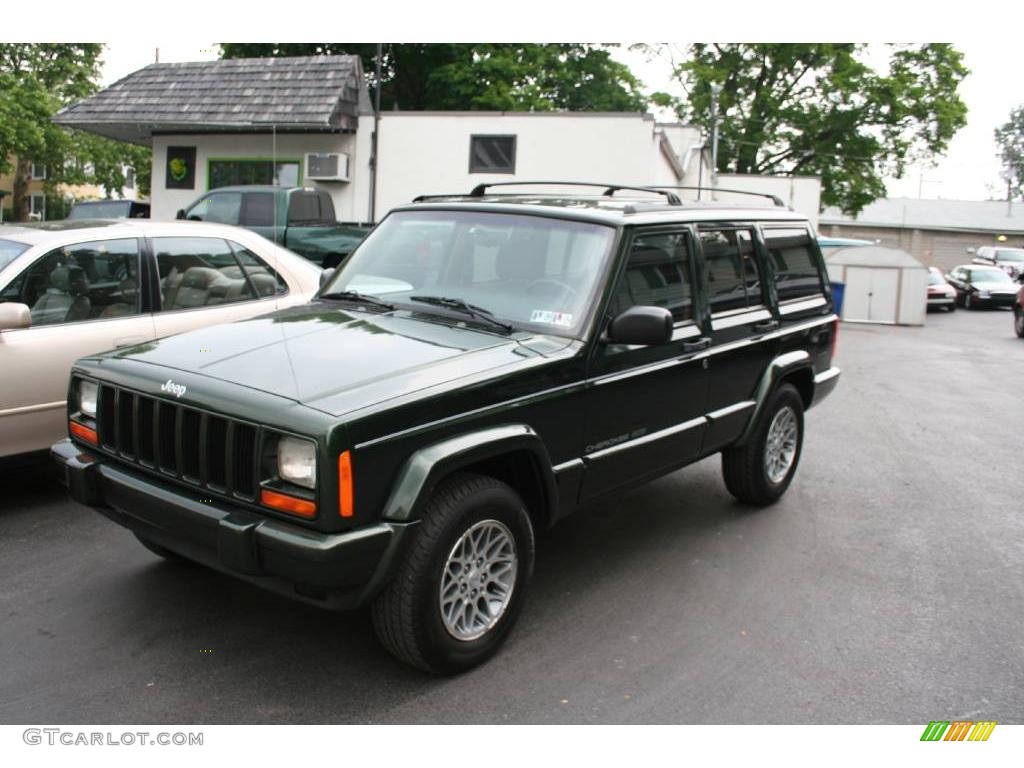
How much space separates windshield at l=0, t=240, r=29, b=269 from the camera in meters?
5.45

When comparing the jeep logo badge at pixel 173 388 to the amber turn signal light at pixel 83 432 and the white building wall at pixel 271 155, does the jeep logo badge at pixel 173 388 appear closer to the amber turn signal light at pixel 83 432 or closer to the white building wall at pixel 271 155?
the amber turn signal light at pixel 83 432

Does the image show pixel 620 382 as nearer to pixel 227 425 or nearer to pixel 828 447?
pixel 227 425

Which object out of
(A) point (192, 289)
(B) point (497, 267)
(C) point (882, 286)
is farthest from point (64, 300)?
(C) point (882, 286)

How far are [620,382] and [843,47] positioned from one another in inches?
1432

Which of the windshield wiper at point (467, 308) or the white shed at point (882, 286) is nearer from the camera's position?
the windshield wiper at point (467, 308)

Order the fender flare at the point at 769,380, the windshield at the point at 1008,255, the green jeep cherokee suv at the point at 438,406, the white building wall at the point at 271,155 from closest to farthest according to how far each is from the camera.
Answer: the green jeep cherokee suv at the point at 438,406 < the fender flare at the point at 769,380 < the white building wall at the point at 271,155 < the windshield at the point at 1008,255

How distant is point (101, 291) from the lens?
18.8 feet

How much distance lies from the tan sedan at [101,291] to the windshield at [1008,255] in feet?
139

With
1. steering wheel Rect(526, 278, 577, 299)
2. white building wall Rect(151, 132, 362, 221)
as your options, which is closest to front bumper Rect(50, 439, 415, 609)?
steering wheel Rect(526, 278, 577, 299)

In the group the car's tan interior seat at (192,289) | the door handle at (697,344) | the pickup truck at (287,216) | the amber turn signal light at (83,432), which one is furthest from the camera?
the pickup truck at (287,216)

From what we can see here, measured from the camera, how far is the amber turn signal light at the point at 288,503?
10.8 feet

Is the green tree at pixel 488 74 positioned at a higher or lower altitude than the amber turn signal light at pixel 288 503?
higher

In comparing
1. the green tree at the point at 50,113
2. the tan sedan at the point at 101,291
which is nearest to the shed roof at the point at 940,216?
the green tree at the point at 50,113

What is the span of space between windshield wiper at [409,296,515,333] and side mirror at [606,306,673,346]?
50 centimetres
